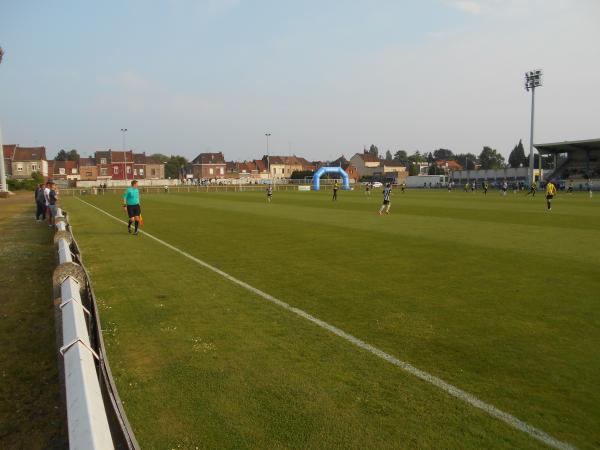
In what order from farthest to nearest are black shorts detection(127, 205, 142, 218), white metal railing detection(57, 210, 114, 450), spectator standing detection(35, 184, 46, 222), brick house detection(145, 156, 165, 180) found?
brick house detection(145, 156, 165, 180) < spectator standing detection(35, 184, 46, 222) < black shorts detection(127, 205, 142, 218) < white metal railing detection(57, 210, 114, 450)

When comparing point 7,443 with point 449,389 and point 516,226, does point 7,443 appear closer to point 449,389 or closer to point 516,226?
point 449,389

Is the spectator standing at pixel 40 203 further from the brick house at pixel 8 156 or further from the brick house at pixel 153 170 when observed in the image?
the brick house at pixel 153 170

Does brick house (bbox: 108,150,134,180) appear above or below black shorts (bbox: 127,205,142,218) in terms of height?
above

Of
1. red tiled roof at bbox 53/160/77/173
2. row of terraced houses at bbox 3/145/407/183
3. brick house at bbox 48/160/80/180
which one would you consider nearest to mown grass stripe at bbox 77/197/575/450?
row of terraced houses at bbox 3/145/407/183

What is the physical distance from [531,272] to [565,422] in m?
6.23

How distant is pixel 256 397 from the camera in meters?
4.12

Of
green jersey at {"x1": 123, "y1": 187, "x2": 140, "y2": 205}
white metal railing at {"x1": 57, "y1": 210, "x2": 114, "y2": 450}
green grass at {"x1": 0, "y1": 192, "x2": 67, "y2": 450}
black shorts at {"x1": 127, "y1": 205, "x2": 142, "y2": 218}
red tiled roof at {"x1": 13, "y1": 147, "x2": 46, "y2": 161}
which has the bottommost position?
green grass at {"x1": 0, "y1": 192, "x2": 67, "y2": 450}

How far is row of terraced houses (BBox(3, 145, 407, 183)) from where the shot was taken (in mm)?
99137

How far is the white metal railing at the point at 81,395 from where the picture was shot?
2.21m

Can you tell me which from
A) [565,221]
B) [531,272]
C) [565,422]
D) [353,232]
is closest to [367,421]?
[565,422]

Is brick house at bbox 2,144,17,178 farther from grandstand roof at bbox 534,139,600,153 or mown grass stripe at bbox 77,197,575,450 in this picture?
mown grass stripe at bbox 77,197,575,450

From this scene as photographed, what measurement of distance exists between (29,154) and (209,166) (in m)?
42.4

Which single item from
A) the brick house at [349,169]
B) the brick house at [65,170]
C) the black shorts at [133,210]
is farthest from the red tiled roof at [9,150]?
the black shorts at [133,210]

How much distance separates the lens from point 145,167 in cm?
11038
